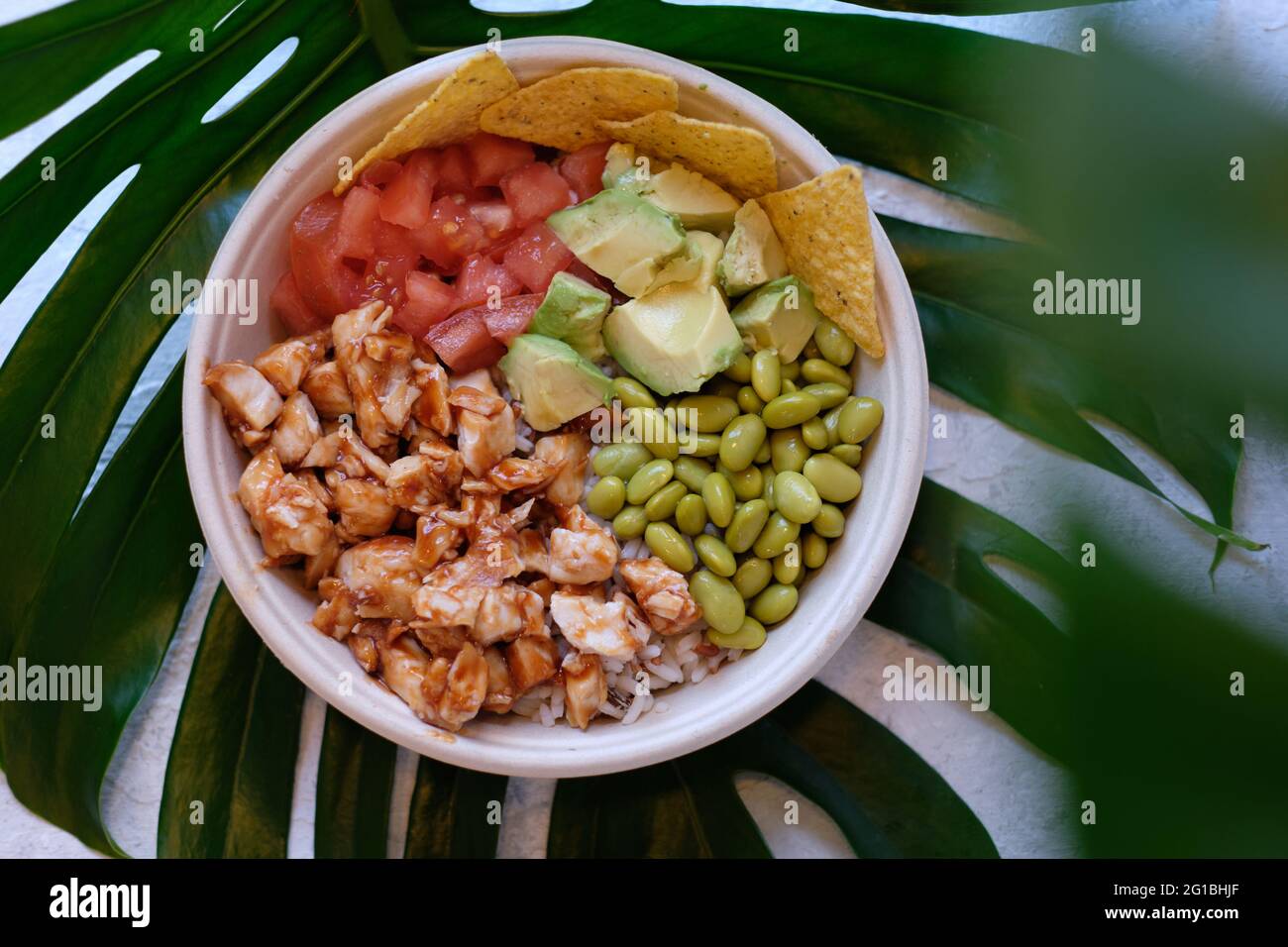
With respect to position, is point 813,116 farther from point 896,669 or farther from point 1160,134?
point 896,669

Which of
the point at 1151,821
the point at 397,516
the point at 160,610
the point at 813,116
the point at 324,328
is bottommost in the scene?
the point at 1151,821

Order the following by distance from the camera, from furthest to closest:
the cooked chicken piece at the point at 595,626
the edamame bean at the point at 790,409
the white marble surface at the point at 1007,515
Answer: the white marble surface at the point at 1007,515 < the edamame bean at the point at 790,409 < the cooked chicken piece at the point at 595,626

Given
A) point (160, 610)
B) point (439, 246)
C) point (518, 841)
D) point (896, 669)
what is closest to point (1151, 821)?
point (896, 669)

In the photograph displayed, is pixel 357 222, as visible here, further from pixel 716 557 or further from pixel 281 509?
pixel 716 557

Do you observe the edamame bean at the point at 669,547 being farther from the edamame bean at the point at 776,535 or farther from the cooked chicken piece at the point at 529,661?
the cooked chicken piece at the point at 529,661

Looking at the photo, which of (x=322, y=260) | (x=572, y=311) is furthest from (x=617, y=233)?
(x=322, y=260)

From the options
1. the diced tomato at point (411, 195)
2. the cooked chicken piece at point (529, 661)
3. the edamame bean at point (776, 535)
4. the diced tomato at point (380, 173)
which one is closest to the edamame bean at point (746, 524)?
the edamame bean at point (776, 535)
